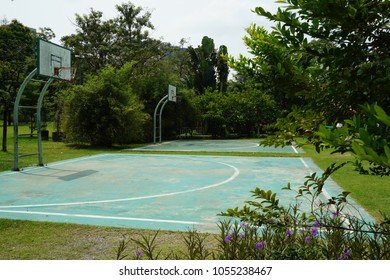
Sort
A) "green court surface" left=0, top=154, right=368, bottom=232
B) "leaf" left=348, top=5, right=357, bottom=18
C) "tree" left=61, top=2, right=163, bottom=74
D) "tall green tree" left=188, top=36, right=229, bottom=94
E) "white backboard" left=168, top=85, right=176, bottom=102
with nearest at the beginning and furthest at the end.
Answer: "leaf" left=348, top=5, right=357, bottom=18 → "green court surface" left=0, top=154, right=368, bottom=232 → "white backboard" left=168, top=85, right=176, bottom=102 → "tree" left=61, top=2, right=163, bottom=74 → "tall green tree" left=188, top=36, right=229, bottom=94

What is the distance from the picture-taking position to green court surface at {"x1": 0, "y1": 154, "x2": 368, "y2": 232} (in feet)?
18.2

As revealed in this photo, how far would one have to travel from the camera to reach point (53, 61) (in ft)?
36.5

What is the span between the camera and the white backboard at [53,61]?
1041 cm

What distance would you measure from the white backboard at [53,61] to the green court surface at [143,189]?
9.28ft

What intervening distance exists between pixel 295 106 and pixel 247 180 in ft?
23.9

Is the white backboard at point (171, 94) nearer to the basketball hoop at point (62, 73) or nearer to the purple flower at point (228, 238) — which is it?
the basketball hoop at point (62, 73)

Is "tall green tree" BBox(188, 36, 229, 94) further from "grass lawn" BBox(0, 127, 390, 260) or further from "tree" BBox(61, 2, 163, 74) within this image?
"grass lawn" BBox(0, 127, 390, 260)

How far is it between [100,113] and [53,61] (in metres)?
6.85

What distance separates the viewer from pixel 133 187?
8086 millimetres

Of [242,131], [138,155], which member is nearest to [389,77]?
[138,155]

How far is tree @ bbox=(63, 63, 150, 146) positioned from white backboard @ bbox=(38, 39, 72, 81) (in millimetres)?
5607

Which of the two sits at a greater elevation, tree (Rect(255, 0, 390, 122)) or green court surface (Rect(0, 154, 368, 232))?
tree (Rect(255, 0, 390, 122))

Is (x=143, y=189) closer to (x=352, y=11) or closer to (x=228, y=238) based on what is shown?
(x=228, y=238)

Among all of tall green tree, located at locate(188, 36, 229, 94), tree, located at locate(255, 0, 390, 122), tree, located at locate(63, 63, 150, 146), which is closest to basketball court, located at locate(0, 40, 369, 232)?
tree, located at locate(255, 0, 390, 122)
